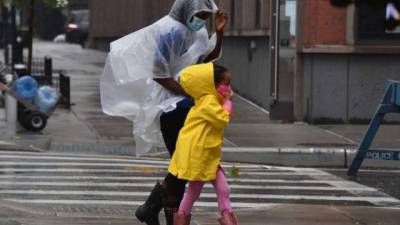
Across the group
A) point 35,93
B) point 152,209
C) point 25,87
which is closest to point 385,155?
point 152,209

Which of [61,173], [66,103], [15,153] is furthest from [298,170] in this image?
[66,103]

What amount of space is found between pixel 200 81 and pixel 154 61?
52cm

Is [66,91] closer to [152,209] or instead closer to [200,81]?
[152,209]

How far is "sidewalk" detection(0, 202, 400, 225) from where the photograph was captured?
248 inches

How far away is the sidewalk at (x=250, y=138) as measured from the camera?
38.5 feet

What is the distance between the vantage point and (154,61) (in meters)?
5.43

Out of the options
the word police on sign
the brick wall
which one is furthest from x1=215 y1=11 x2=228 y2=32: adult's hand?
the brick wall

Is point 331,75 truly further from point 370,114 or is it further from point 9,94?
point 9,94

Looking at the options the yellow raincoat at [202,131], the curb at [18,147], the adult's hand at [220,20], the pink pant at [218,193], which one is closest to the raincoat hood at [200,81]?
the yellow raincoat at [202,131]

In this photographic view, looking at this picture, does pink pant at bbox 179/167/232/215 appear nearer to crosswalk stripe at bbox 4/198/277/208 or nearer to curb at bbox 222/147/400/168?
crosswalk stripe at bbox 4/198/277/208

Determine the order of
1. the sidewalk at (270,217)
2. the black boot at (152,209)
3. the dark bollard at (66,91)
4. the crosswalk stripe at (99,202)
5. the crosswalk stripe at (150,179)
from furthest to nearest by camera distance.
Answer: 1. the dark bollard at (66,91)
2. the crosswalk stripe at (150,179)
3. the crosswalk stripe at (99,202)
4. the sidewalk at (270,217)
5. the black boot at (152,209)

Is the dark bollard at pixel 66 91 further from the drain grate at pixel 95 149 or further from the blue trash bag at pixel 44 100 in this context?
the drain grate at pixel 95 149

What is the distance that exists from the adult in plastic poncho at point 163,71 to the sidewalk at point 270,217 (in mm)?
939

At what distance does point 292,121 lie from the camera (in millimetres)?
15961
